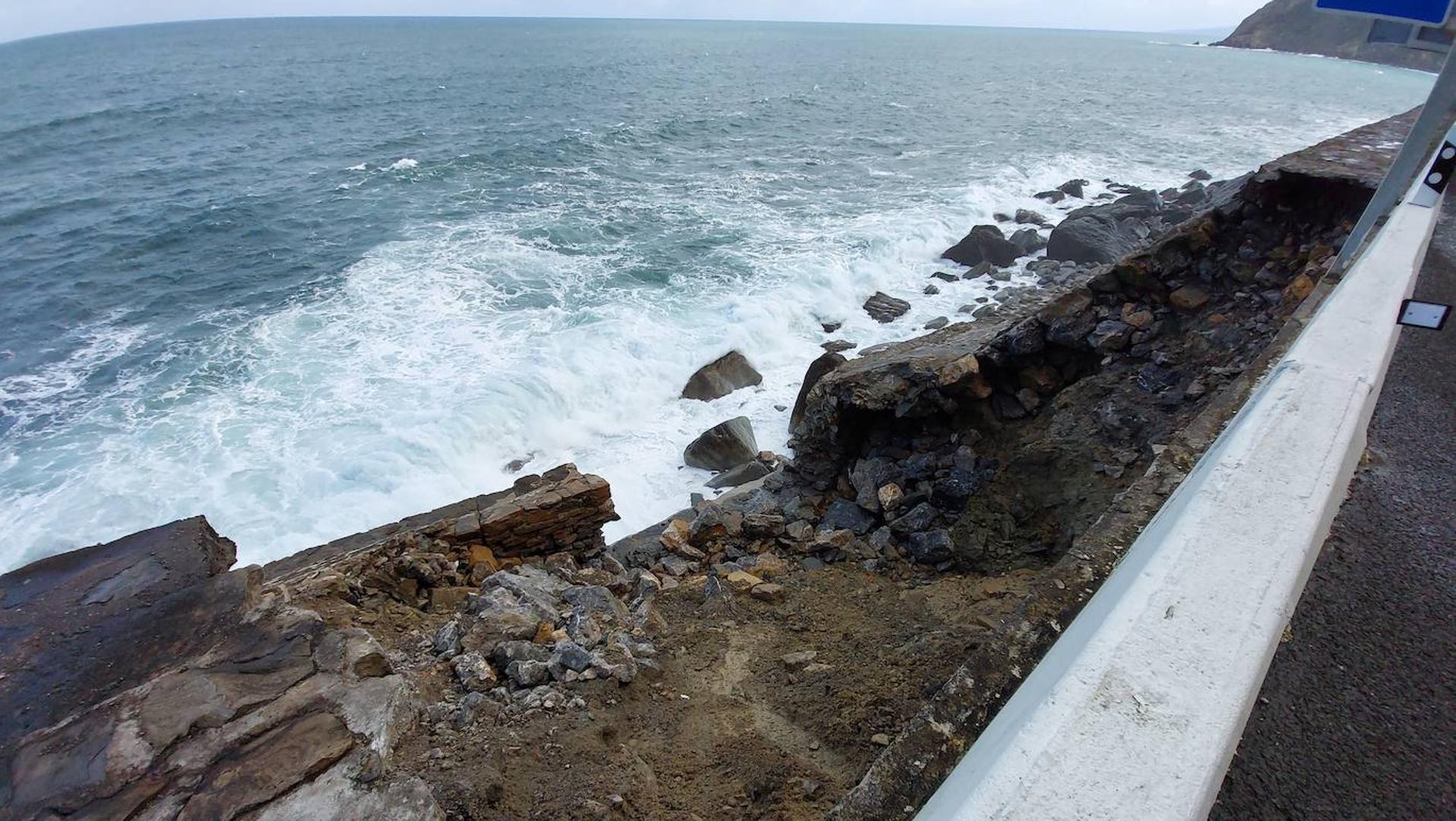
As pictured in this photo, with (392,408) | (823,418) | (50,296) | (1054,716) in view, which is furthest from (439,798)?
(50,296)

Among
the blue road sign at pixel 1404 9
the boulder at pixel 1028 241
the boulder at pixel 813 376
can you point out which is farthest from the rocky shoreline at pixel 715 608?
the boulder at pixel 1028 241

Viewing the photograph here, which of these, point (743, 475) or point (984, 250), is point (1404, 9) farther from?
point (984, 250)

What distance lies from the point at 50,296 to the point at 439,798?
19909 millimetres

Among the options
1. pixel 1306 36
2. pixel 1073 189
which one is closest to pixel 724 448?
pixel 1073 189

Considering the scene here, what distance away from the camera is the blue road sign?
364cm

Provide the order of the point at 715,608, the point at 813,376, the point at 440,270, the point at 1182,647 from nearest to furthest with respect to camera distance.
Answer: the point at 1182,647 → the point at 715,608 → the point at 813,376 → the point at 440,270

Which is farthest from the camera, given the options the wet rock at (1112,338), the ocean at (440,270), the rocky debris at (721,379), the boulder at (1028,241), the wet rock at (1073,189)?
the wet rock at (1073,189)

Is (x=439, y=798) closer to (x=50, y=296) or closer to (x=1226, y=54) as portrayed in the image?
(x=50, y=296)

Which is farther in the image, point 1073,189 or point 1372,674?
point 1073,189

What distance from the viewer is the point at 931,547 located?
598 cm

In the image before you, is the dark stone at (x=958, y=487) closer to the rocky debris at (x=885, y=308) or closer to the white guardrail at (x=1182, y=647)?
the white guardrail at (x=1182, y=647)

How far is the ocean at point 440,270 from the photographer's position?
10836mm

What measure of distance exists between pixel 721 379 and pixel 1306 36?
12625cm

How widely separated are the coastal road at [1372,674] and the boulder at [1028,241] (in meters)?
16.5
